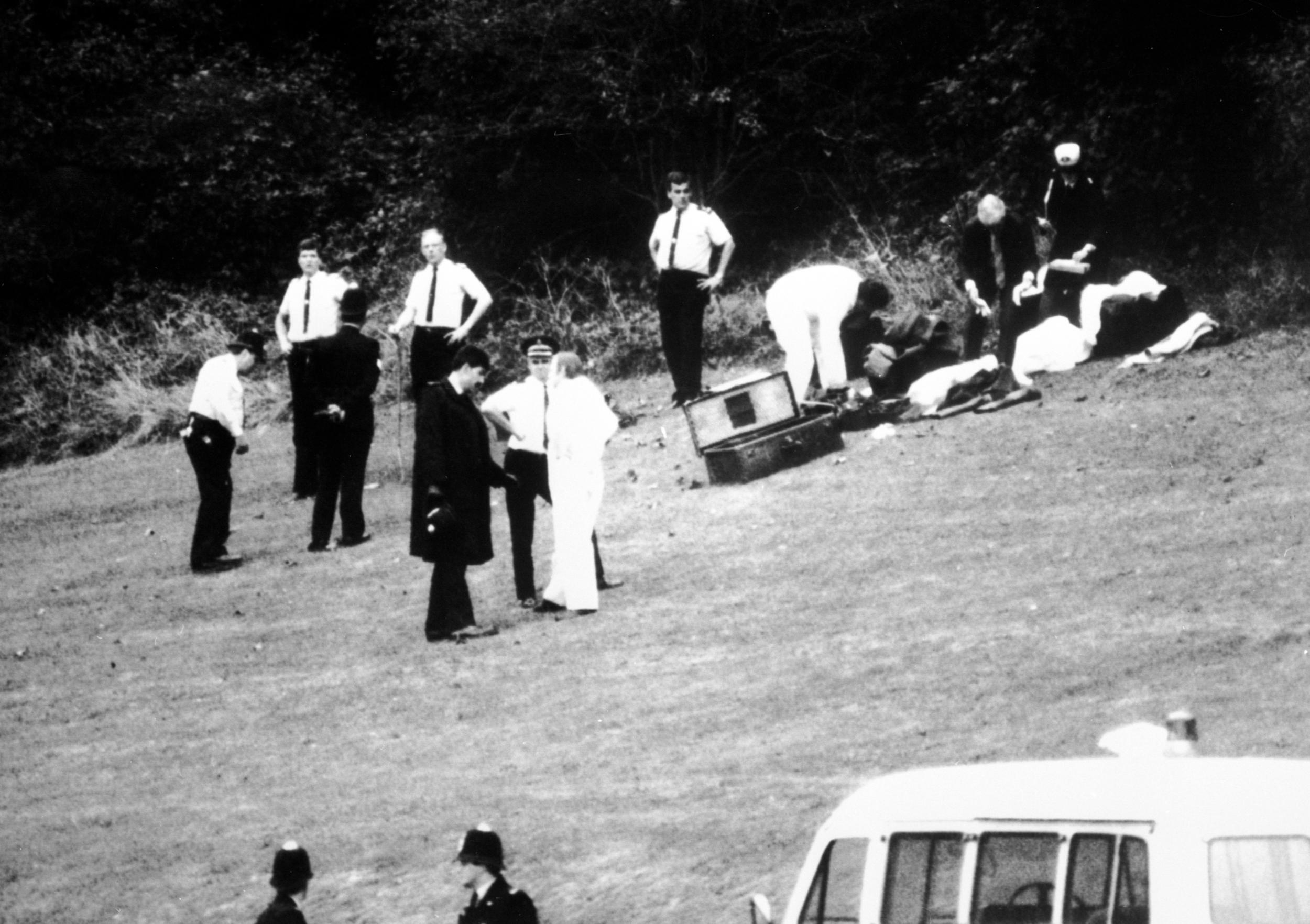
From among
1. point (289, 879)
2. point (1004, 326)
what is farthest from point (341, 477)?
point (289, 879)

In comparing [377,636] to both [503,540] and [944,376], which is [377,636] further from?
[944,376]

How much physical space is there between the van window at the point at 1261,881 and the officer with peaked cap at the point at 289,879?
3518 millimetres

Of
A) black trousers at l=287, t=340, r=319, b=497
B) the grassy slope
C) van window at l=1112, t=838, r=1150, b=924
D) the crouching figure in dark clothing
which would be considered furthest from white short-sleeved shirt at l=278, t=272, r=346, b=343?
van window at l=1112, t=838, r=1150, b=924

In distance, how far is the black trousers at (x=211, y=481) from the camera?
1777cm

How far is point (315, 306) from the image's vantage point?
19.0 m

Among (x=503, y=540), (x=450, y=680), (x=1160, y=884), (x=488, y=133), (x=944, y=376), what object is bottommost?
(x=1160, y=884)

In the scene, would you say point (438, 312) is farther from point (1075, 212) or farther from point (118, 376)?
point (118, 376)

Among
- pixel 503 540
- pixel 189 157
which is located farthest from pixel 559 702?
pixel 189 157

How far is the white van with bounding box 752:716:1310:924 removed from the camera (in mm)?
6199

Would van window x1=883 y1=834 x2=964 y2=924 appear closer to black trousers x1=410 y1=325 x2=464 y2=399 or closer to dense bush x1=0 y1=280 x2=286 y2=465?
black trousers x1=410 y1=325 x2=464 y2=399

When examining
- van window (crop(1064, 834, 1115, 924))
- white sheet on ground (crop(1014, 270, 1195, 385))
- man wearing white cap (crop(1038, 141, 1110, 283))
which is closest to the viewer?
van window (crop(1064, 834, 1115, 924))

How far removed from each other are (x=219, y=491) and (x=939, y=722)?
802 centimetres

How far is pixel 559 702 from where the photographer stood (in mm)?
13094

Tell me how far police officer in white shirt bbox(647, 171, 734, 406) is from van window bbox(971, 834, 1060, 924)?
13578 millimetres
